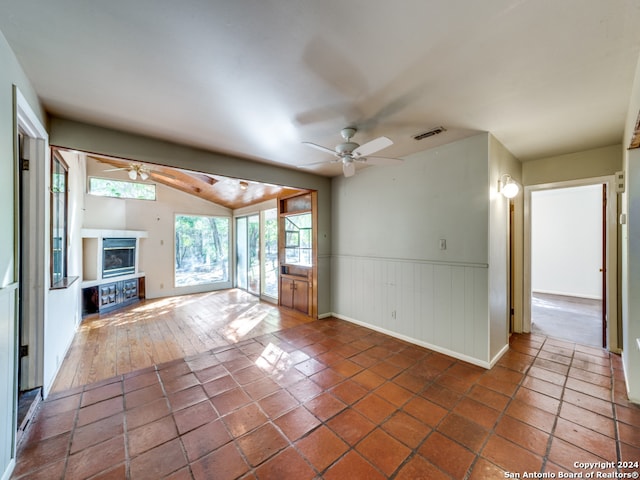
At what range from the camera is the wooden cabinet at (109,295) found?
483 cm

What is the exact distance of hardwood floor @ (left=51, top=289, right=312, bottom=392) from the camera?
9.30 feet

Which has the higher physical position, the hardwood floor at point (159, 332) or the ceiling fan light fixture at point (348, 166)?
the ceiling fan light fixture at point (348, 166)

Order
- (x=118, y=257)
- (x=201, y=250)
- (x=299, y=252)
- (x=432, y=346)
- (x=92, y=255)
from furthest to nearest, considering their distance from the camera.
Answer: (x=201, y=250) < (x=118, y=257) < (x=299, y=252) < (x=92, y=255) < (x=432, y=346)

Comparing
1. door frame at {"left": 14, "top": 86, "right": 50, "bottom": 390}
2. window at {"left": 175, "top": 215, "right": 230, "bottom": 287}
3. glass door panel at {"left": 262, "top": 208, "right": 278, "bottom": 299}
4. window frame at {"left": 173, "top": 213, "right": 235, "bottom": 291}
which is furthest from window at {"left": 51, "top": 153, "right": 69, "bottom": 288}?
glass door panel at {"left": 262, "top": 208, "right": 278, "bottom": 299}

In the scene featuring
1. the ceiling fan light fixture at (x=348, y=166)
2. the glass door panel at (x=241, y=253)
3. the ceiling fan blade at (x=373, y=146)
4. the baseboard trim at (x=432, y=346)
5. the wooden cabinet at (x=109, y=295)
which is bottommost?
the baseboard trim at (x=432, y=346)

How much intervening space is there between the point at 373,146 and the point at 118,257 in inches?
232

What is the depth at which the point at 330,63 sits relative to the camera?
1.63m

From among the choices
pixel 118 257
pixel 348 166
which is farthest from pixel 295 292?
pixel 118 257

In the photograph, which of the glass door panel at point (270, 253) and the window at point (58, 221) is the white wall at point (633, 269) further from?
the window at point (58, 221)

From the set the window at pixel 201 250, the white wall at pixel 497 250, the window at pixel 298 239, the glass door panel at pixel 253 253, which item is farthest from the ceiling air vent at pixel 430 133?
the window at pixel 201 250

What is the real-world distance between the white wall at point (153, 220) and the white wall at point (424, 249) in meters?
4.53

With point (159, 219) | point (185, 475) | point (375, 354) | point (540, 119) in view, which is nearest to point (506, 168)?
point (540, 119)

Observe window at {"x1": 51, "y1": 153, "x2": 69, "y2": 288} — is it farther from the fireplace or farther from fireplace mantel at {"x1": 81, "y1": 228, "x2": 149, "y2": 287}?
the fireplace

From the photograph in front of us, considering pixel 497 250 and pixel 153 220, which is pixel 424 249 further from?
pixel 153 220
